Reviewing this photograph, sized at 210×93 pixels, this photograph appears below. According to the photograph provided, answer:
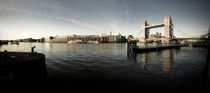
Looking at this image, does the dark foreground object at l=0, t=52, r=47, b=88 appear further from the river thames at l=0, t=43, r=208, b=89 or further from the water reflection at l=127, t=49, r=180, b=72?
the water reflection at l=127, t=49, r=180, b=72

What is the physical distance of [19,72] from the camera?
7.59m

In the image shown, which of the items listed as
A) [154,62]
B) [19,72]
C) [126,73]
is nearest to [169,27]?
[154,62]

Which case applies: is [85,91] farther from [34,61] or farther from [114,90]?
[34,61]

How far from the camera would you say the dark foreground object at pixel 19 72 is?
266 inches

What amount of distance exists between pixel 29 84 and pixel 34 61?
1.78 meters

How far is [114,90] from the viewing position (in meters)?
7.14

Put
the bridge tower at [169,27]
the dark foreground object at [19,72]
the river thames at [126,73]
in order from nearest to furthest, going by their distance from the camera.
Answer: the dark foreground object at [19,72], the river thames at [126,73], the bridge tower at [169,27]

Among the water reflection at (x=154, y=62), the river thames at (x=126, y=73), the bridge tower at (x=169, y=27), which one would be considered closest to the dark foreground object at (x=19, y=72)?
the river thames at (x=126, y=73)

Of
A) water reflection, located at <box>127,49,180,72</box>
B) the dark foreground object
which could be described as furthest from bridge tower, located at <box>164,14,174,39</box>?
the dark foreground object

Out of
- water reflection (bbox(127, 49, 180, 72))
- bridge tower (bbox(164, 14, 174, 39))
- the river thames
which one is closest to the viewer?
the river thames

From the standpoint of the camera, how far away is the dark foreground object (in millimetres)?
6762

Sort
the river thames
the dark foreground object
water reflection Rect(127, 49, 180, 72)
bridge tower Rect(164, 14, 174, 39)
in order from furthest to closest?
1. bridge tower Rect(164, 14, 174, 39)
2. water reflection Rect(127, 49, 180, 72)
3. the river thames
4. the dark foreground object

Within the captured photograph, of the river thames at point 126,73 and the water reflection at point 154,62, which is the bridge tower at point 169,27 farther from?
the river thames at point 126,73

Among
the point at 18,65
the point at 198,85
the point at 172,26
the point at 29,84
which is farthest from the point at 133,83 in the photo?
the point at 172,26
